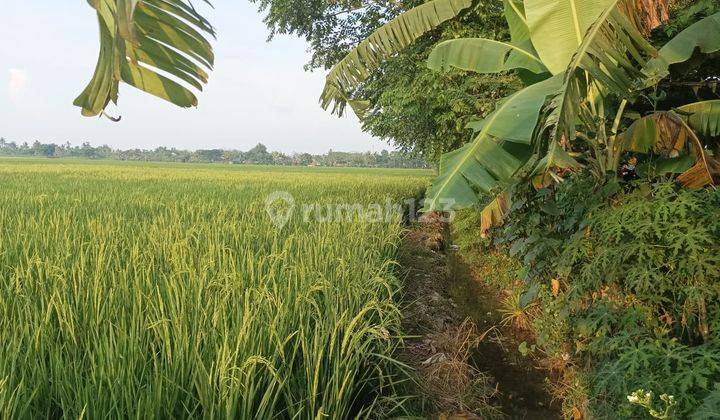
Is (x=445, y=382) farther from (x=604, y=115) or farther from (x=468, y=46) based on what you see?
(x=468, y=46)

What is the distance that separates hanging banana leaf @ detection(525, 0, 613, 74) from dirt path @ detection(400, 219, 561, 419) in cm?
170

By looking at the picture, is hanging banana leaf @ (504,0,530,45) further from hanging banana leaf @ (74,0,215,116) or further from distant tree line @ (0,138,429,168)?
distant tree line @ (0,138,429,168)

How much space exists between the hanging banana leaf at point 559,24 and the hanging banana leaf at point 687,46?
399 millimetres

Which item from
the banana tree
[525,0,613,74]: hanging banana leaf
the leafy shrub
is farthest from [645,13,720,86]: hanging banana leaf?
the leafy shrub

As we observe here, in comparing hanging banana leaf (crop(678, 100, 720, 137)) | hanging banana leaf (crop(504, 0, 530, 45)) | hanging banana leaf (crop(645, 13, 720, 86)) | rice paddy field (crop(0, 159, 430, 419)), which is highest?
hanging banana leaf (crop(504, 0, 530, 45))

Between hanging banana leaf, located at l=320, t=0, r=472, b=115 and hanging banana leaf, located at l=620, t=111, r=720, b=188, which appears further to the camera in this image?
hanging banana leaf, located at l=320, t=0, r=472, b=115

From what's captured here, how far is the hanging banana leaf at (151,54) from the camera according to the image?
1.36 m

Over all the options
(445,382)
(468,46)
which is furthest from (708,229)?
(468,46)

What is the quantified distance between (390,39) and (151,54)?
253 cm

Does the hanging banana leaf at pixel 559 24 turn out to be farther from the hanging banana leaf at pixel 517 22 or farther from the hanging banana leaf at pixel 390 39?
the hanging banana leaf at pixel 390 39

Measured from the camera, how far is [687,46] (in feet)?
7.41

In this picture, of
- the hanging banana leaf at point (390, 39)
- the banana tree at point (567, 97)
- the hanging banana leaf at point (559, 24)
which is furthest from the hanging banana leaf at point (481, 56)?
the hanging banana leaf at point (390, 39)

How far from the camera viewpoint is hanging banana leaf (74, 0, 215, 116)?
1356mm

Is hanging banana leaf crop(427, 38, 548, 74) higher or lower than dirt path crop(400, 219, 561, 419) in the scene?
higher
